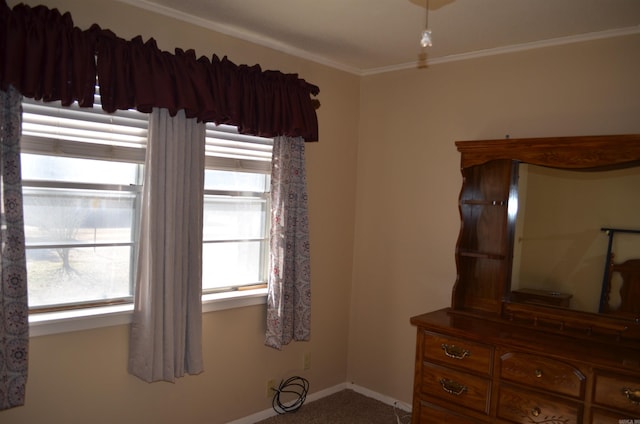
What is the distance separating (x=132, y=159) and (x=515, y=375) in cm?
224

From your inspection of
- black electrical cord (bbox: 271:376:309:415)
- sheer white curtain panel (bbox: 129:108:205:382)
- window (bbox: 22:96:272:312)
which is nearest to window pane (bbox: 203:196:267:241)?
window (bbox: 22:96:272:312)

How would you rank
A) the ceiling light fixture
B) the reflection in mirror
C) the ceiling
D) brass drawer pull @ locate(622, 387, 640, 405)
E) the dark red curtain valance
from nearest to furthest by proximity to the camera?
the ceiling light fixture → the dark red curtain valance → brass drawer pull @ locate(622, 387, 640, 405) → the ceiling → the reflection in mirror

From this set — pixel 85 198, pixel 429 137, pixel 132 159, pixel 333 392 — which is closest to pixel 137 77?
pixel 132 159

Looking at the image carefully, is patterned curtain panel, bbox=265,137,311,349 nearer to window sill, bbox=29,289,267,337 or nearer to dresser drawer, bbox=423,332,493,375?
window sill, bbox=29,289,267,337

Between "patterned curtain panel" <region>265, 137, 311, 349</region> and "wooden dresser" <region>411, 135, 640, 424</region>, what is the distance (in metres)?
0.78

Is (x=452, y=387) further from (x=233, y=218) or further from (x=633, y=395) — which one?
(x=233, y=218)

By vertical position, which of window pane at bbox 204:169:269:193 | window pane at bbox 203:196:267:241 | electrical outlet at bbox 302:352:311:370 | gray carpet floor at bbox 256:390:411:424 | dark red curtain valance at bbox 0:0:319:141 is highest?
dark red curtain valance at bbox 0:0:319:141

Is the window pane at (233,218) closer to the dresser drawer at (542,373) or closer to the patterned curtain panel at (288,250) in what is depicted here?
the patterned curtain panel at (288,250)

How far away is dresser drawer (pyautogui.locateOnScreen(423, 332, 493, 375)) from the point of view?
8.33 feet

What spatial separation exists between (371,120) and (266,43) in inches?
40.4

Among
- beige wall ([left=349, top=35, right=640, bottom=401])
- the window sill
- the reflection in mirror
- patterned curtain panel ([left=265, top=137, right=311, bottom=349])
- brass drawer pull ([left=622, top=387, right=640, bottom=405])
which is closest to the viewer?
brass drawer pull ([left=622, top=387, right=640, bottom=405])

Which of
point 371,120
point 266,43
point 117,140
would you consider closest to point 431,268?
point 371,120

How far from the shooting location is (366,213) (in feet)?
12.2

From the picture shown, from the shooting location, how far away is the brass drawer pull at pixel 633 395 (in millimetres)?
2096
